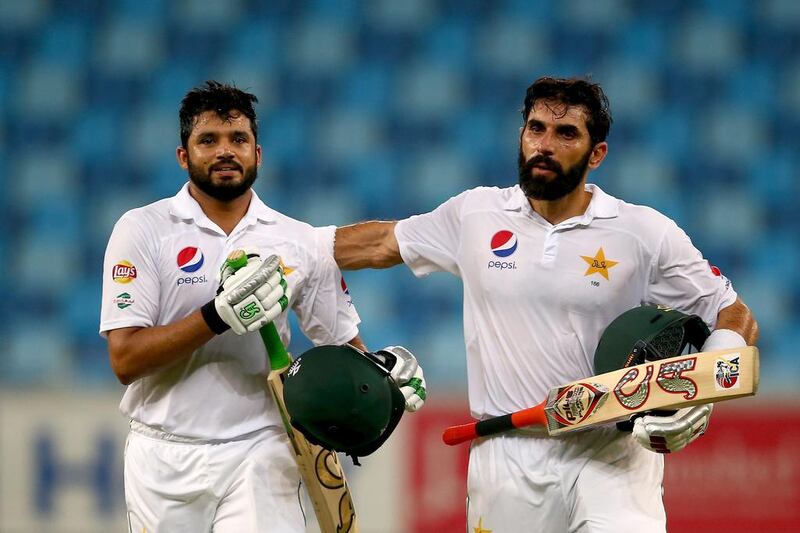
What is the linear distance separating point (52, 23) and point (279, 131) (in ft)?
3.90

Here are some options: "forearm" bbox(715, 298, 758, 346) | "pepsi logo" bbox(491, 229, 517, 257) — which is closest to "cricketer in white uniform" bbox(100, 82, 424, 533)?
"pepsi logo" bbox(491, 229, 517, 257)

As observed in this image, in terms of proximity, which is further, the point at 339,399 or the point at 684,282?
the point at 684,282

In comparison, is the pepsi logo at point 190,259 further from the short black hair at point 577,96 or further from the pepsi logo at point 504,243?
the short black hair at point 577,96

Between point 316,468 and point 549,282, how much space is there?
70cm

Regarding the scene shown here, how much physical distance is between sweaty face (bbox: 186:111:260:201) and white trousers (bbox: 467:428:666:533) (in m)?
0.89

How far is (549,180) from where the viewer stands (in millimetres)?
2975

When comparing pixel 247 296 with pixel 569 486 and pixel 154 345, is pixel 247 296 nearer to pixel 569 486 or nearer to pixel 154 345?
pixel 154 345

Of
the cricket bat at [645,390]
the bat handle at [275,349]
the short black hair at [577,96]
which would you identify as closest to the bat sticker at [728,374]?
the cricket bat at [645,390]

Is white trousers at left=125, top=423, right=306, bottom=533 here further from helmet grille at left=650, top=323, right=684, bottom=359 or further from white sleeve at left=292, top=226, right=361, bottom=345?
helmet grille at left=650, top=323, right=684, bottom=359

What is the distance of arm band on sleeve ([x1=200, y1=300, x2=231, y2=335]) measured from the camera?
271cm

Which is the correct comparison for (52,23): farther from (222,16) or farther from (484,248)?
(484,248)

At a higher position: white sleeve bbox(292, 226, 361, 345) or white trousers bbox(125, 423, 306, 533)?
white sleeve bbox(292, 226, 361, 345)

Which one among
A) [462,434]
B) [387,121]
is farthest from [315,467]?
[387,121]

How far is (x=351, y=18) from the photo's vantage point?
610 centimetres
